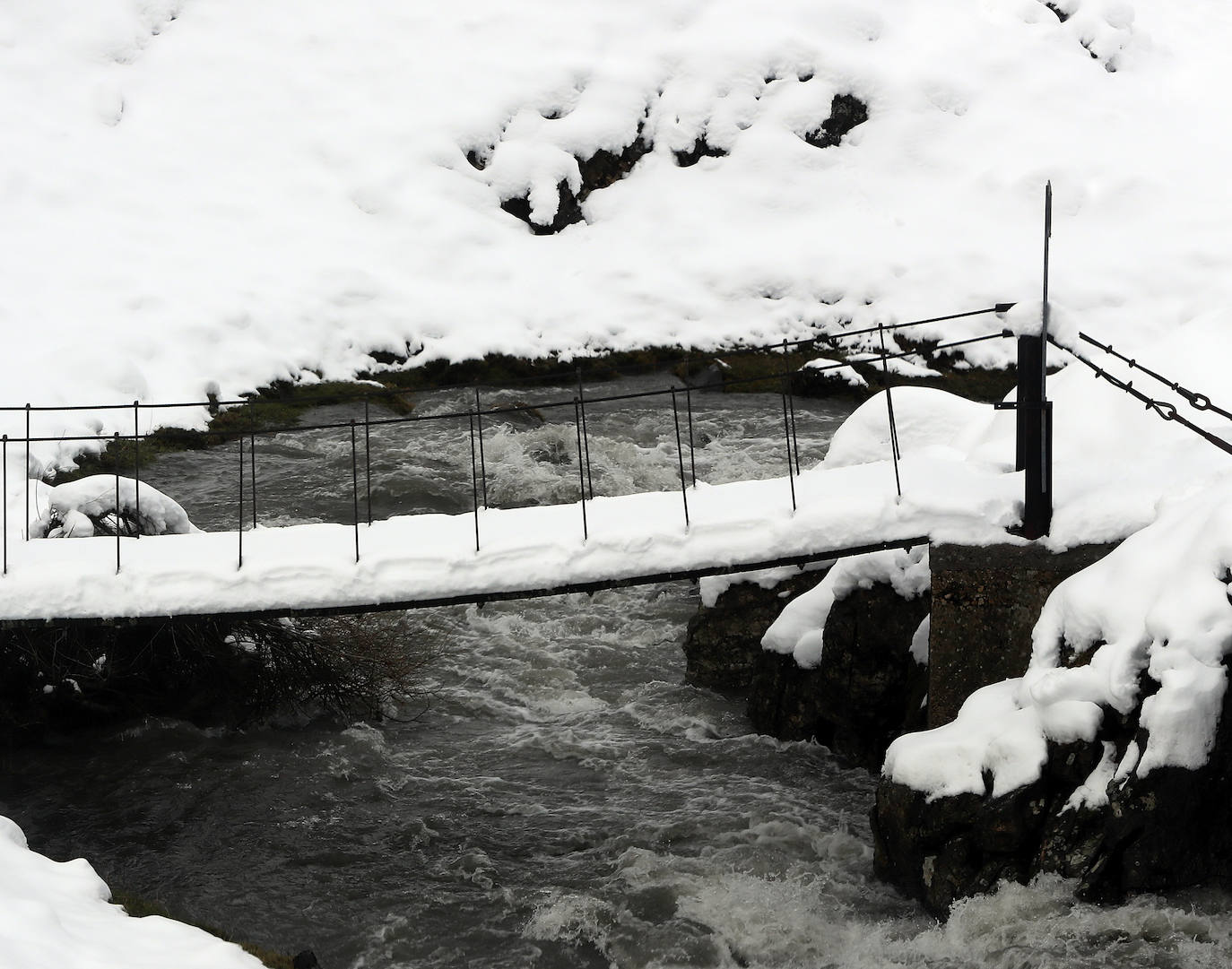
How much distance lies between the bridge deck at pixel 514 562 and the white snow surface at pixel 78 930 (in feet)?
7.86

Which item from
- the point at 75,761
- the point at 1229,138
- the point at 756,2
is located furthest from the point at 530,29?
the point at 75,761

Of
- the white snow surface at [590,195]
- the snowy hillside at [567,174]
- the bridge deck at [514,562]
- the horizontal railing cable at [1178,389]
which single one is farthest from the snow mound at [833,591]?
the snowy hillside at [567,174]

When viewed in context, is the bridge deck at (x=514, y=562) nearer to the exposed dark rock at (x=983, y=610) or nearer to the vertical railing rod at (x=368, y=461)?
the exposed dark rock at (x=983, y=610)

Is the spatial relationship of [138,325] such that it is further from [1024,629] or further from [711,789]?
[1024,629]

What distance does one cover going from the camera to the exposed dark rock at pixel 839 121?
32.7m

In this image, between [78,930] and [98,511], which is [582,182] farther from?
[78,930]

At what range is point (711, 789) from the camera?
12.3 meters

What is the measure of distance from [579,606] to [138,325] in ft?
35.9

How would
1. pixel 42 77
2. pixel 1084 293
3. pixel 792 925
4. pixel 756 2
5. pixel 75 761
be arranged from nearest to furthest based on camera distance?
1. pixel 792 925
2. pixel 75 761
3. pixel 1084 293
4. pixel 42 77
5. pixel 756 2

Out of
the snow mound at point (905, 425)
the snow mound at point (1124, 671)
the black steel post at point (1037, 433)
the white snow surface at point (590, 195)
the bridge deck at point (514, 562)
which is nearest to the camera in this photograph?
the snow mound at point (1124, 671)

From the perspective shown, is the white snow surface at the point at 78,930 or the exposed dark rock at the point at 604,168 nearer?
the white snow surface at the point at 78,930

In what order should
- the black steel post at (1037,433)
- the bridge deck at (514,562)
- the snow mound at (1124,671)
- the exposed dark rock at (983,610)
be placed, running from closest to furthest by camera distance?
the snow mound at (1124,671) → the black steel post at (1037,433) → the exposed dark rock at (983,610) → the bridge deck at (514,562)

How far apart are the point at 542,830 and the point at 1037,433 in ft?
16.5

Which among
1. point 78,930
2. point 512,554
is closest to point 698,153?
point 512,554
